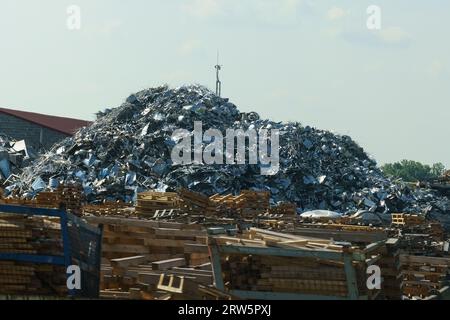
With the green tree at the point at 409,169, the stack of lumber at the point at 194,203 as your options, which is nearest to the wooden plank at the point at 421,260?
the stack of lumber at the point at 194,203

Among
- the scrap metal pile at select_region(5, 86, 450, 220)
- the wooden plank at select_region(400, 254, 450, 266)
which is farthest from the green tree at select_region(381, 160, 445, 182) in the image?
the wooden plank at select_region(400, 254, 450, 266)

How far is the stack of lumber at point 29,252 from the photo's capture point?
30.2 feet

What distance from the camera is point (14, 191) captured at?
2903cm

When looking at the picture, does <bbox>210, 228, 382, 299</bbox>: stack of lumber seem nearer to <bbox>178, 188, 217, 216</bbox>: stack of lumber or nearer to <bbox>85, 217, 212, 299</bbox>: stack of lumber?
<bbox>85, 217, 212, 299</bbox>: stack of lumber

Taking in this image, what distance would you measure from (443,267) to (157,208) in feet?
27.7

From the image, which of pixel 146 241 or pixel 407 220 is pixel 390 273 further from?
pixel 407 220

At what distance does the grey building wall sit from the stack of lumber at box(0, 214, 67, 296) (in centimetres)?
3610

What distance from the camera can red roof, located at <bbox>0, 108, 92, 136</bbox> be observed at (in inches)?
1802

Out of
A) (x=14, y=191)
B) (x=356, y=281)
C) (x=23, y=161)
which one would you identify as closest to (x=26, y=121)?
(x=23, y=161)

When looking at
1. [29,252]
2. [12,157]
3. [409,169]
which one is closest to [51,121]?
[12,157]

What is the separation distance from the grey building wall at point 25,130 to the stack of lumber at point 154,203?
2611cm
